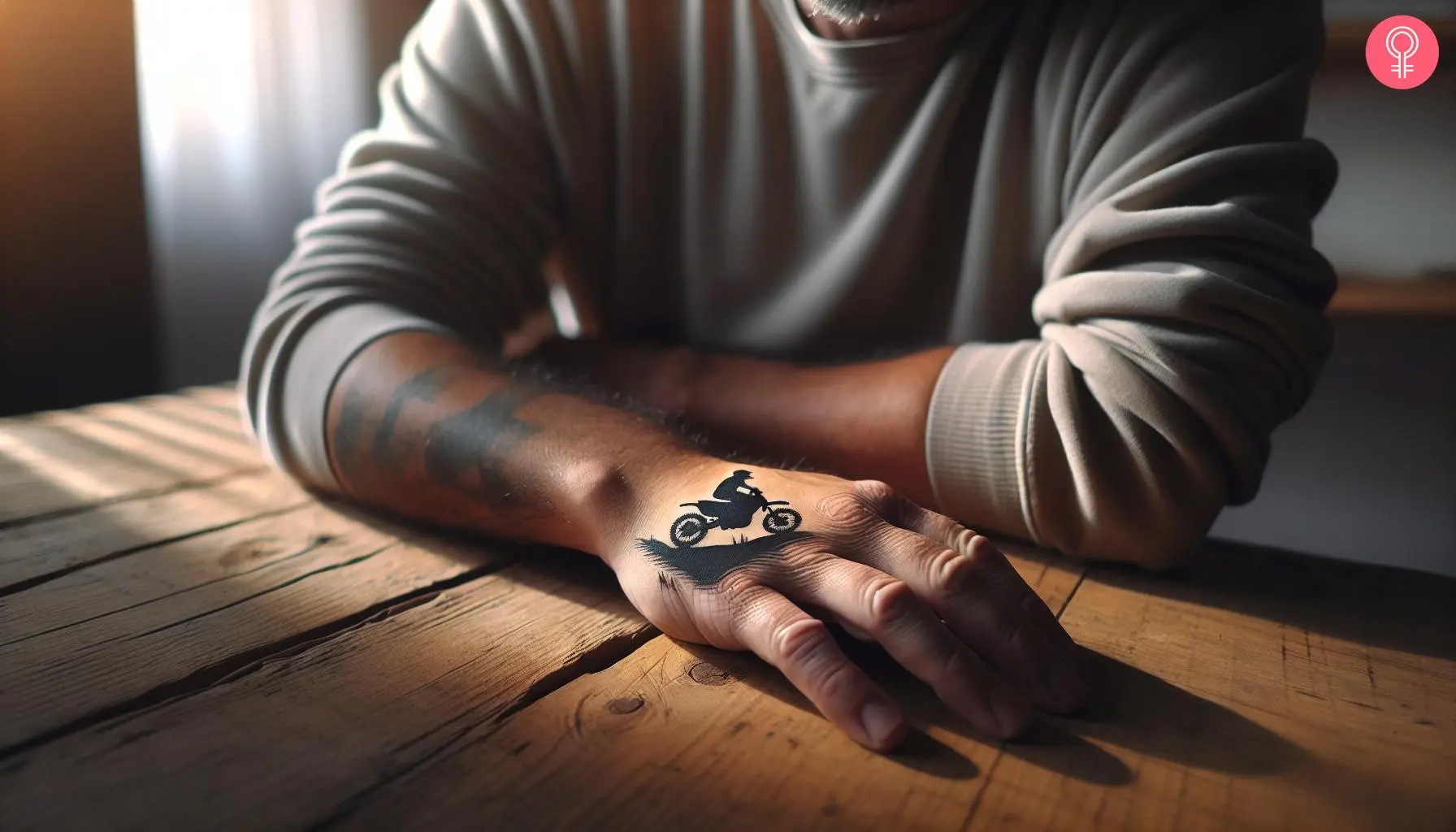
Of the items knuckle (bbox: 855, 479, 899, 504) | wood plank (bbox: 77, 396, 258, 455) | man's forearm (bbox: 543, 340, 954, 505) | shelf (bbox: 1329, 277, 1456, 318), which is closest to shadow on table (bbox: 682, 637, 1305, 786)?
knuckle (bbox: 855, 479, 899, 504)

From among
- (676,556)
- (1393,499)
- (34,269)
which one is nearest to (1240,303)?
(676,556)

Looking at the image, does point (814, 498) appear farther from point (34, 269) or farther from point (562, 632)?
point (34, 269)

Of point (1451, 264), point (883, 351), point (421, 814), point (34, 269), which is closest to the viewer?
point (421, 814)

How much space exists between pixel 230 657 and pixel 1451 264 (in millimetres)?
1780

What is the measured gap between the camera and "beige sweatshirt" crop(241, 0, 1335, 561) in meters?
0.72

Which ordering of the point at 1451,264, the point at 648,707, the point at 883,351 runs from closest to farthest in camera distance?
1. the point at 648,707
2. the point at 883,351
3. the point at 1451,264

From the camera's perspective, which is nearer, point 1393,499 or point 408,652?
point 408,652

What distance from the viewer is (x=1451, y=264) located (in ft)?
4.66

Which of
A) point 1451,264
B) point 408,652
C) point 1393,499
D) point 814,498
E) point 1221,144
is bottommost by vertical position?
point 1393,499

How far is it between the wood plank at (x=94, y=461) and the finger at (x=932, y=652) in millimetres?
807

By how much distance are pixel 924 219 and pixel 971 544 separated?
51 cm

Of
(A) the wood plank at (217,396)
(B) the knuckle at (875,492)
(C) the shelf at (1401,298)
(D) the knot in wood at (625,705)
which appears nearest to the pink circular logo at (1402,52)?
(C) the shelf at (1401,298)

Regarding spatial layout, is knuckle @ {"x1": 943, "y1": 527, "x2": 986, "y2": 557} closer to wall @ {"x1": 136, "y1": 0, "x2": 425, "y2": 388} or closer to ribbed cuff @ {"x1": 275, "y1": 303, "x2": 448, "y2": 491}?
ribbed cuff @ {"x1": 275, "y1": 303, "x2": 448, "y2": 491}

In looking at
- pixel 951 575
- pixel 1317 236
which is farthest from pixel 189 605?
pixel 1317 236
